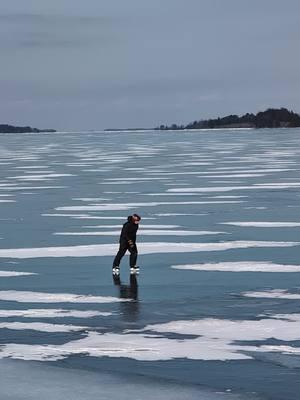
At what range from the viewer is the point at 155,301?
12508mm

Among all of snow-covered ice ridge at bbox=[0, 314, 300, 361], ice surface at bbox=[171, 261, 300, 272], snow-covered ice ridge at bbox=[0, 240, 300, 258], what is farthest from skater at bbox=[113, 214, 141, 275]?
snow-covered ice ridge at bbox=[0, 314, 300, 361]

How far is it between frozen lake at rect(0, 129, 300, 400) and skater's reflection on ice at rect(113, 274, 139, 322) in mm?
22

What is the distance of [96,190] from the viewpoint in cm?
3127

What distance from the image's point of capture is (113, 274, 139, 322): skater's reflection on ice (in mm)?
11594

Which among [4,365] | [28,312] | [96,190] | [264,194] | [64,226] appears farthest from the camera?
[96,190]

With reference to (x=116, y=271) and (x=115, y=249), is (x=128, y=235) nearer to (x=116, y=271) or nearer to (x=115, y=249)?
(x=116, y=271)

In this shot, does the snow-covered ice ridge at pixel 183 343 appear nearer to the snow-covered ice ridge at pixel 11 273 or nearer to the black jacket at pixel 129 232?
the snow-covered ice ridge at pixel 11 273

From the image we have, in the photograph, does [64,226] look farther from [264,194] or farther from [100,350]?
[100,350]

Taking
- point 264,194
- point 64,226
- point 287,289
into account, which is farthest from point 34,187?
point 287,289

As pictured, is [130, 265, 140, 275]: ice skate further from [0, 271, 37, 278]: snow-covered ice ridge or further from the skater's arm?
[0, 271, 37, 278]: snow-covered ice ridge

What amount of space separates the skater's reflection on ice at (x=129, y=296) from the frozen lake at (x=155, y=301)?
2cm

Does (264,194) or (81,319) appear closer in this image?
(81,319)

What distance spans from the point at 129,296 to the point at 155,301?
1.75 ft

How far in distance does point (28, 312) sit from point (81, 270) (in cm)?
327
